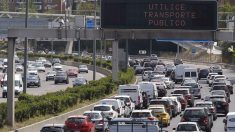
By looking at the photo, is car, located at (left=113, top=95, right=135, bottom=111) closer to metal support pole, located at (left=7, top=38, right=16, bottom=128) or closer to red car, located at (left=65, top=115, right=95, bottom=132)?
metal support pole, located at (left=7, top=38, right=16, bottom=128)

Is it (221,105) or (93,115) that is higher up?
(93,115)

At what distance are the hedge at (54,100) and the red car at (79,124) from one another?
3.07 meters

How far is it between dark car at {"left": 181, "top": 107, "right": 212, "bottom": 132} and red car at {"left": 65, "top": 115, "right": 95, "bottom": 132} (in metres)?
4.90

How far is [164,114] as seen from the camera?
44844 millimetres

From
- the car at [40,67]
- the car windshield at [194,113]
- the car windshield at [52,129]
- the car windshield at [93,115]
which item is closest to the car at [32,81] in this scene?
the car at [40,67]

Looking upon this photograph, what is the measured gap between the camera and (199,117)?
41.2 meters

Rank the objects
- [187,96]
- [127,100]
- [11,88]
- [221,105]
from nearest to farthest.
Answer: [11,88] < [127,100] < [221,105] < [187,96]

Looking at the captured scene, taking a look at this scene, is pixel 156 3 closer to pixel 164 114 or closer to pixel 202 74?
pixel 164 114

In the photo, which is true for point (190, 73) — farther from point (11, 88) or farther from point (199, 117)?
point (11, 88)

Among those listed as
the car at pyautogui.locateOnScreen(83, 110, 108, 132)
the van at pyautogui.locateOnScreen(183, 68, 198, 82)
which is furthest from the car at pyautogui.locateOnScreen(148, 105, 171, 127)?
the van at pyautogui.locateOnScreen(183, 68, 198, 82)

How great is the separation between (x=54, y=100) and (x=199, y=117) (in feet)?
32.6

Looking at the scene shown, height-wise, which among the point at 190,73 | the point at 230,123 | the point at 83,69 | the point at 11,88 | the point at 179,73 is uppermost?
the point at 11,88

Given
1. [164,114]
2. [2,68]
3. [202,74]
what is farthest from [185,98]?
[2,68]

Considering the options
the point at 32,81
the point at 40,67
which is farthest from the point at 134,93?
the point at 40,67
